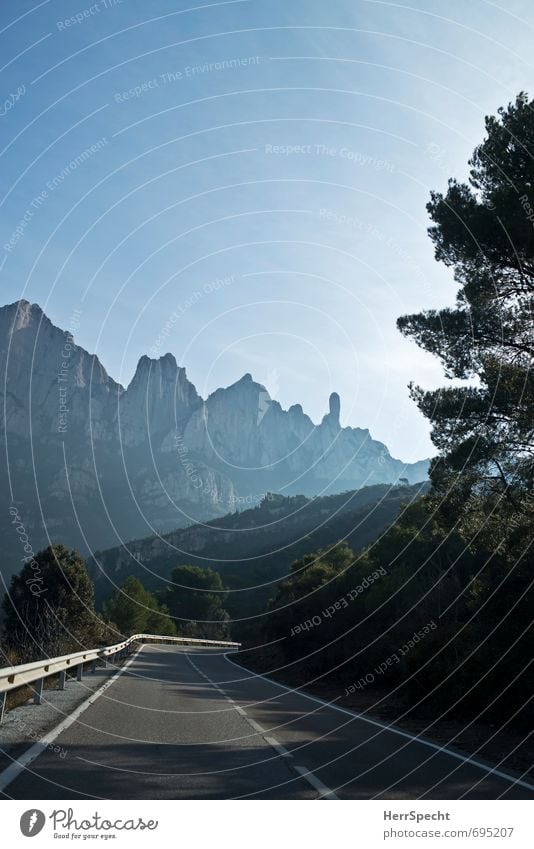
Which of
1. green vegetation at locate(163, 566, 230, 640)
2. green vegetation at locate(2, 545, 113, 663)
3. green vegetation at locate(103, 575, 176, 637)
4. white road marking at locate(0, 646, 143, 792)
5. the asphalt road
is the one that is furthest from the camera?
green vegetation at locate(163, 566, 230, 640)

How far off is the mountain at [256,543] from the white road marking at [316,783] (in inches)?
3247

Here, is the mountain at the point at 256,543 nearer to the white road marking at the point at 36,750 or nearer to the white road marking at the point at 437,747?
the white road marking at the point at 437,747

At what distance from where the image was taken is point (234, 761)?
302 inches

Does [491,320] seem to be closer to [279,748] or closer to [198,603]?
[279,748]

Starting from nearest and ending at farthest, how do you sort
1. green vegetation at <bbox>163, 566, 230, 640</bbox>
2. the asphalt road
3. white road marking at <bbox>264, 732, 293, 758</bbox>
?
the asphalt road, white road marking at <bbox>264, 732, 293, 758</bbox>, green vegetation at <bbox>163, 566, 230, 640</bbox>

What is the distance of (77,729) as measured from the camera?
923 centimetres

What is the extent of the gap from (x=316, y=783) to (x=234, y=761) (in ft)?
4.83

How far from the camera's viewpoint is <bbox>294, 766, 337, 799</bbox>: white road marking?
19.8 ft

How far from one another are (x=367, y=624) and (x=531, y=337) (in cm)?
1625

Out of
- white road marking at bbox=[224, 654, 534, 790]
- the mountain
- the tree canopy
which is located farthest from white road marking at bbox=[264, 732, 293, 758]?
the mountain

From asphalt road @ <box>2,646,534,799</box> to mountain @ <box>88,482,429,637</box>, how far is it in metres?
77.8

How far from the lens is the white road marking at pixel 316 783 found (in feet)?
19.8

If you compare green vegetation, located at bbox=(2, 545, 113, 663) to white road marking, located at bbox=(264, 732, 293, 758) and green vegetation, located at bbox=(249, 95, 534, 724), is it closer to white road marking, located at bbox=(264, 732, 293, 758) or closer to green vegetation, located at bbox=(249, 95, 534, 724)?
green vegetation, located at bbox=(249, 95, 534, 724)
